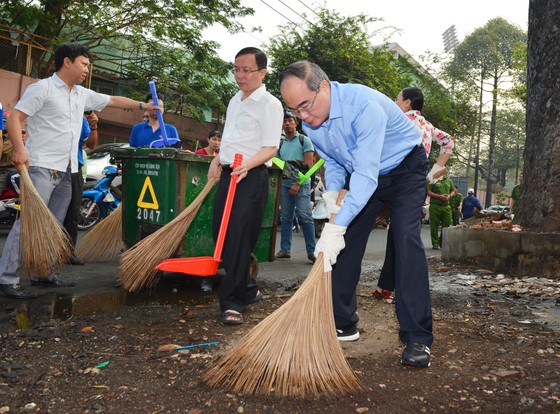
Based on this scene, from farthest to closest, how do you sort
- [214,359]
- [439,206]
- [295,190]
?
[439,206], [295,190], [214,359]

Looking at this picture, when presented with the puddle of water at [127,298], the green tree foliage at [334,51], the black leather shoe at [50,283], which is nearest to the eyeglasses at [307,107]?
the puddle of water at [127,298]

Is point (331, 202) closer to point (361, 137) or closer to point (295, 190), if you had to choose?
point (361, 137)

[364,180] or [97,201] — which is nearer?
[364,180]

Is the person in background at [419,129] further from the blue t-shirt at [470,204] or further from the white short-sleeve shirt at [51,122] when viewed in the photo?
the blue t-shirt at [470,204]

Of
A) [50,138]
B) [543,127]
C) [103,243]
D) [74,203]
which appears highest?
[543,127]

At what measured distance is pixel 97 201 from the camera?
8352 mm

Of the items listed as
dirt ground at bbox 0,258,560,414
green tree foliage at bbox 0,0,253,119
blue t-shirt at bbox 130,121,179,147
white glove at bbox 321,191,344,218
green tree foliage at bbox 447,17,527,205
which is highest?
green tree foliage at bbox 447,17,527,205

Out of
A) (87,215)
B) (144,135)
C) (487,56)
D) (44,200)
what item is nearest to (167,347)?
(44,200)

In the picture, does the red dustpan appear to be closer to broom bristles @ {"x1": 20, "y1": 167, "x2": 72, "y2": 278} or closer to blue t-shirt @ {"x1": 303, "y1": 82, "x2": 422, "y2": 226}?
blue t-shirt @ {"x1": 303, "y1": 82, "x2": 422, "y2": 226}

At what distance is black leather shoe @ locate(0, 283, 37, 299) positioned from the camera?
3.72m

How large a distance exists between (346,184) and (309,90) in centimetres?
70

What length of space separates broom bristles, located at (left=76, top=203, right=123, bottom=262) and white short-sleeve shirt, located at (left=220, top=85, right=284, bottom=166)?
1.94 meters

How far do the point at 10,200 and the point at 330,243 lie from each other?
6093 millimetres

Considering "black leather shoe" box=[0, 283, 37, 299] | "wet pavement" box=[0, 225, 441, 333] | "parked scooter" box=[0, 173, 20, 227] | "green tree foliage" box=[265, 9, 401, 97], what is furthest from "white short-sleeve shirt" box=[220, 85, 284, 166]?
"green tree foliage" box=[265, 9, 401, 97]
